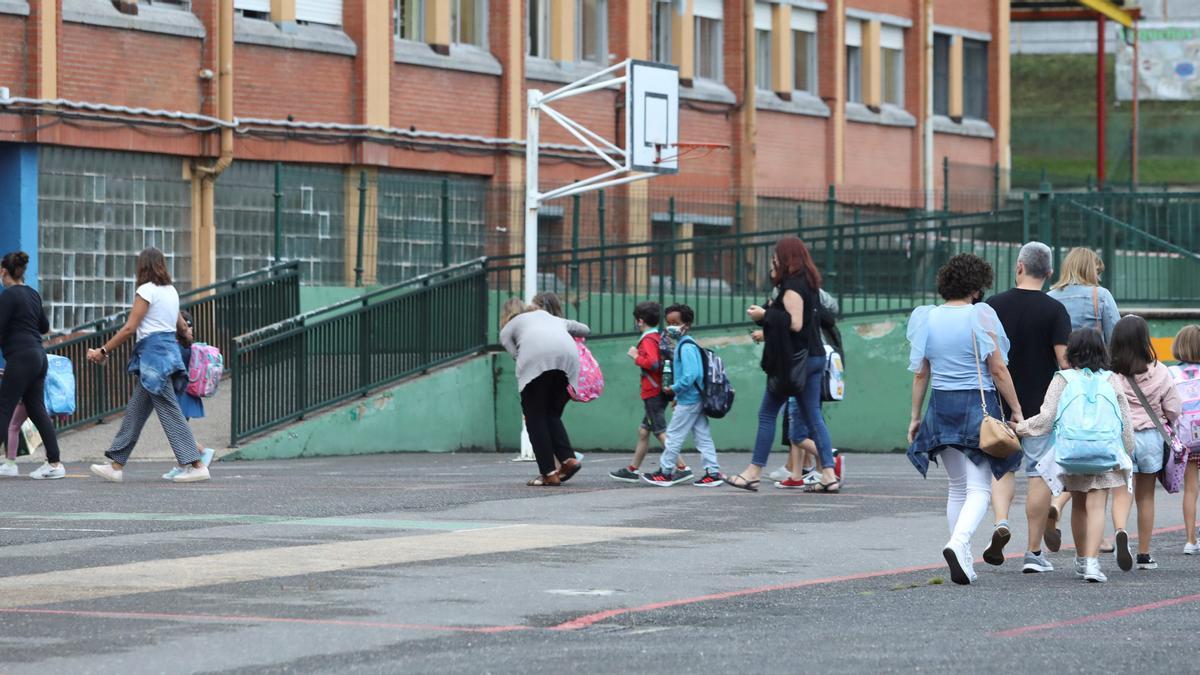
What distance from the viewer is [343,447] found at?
23.3 metres

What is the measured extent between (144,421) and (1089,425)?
8.35m

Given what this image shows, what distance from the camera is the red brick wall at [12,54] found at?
2367 centimetres

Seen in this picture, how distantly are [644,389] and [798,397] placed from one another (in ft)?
5.33

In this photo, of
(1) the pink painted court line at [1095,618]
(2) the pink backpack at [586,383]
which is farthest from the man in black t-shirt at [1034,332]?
(2) the pink backpack at [586,383]

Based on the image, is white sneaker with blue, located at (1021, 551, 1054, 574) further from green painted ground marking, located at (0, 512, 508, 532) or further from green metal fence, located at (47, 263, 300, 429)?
green metal fence, located at (47, 263, 300, 429)

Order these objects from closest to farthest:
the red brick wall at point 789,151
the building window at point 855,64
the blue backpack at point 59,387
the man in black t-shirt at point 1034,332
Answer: the man in black t-shirt at point 1034,332
the blue backpack at point 59,387
the red brick wall at point 789,151
the building window at point 855,64

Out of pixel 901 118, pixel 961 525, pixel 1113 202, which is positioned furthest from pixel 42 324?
pixel 901 118

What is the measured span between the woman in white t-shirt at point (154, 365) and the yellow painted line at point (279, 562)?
4.57 metres

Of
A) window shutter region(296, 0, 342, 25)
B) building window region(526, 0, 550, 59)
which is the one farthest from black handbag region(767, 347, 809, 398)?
building window region(526, 0, 550, 59)

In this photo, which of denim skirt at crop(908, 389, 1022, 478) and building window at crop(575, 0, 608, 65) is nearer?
denim skirt at crop(908, 389, 1022, 478)

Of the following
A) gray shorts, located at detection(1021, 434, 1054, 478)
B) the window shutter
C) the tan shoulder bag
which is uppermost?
the window shutter

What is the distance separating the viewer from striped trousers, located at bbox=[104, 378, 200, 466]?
16828mm

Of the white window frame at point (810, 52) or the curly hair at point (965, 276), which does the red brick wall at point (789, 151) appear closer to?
the white window frame at point (810, 52)

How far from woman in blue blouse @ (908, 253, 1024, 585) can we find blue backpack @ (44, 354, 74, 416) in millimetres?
10077
